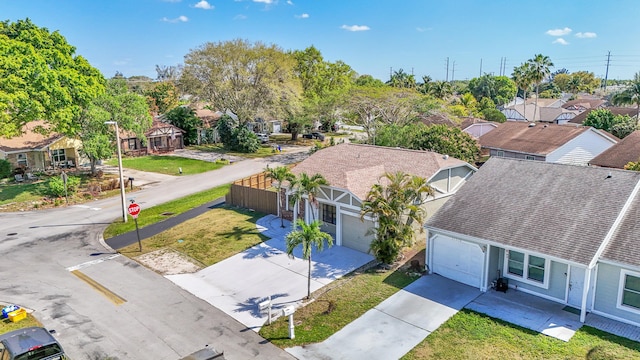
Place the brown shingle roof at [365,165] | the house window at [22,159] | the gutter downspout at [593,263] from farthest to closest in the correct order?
the house window at [22,159], the brown shingle roof at [365,165], the gutter downspout at [593,263]

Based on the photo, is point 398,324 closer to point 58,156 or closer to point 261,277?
point 261,277

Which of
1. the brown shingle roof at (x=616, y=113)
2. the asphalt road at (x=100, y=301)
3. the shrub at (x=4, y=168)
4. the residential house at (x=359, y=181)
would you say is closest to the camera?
the asphalt road at (x=100, y=301)

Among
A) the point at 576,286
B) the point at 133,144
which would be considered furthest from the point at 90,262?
the point at 133,144

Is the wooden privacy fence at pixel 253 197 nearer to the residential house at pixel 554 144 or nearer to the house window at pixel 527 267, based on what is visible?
the house window at pixel 527 267

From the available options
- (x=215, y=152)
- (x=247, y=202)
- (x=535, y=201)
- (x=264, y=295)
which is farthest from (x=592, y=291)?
(x=215, y=152)

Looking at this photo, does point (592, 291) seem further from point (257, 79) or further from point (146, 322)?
point (257, 79)

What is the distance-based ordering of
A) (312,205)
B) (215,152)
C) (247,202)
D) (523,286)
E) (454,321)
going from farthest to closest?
(215,152)
(247,202)
(312,205)
(523,286)
(454,321)

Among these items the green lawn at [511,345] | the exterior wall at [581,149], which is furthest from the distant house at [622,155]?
the green lawn at [511,345]
